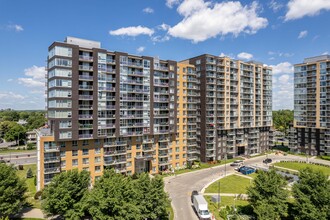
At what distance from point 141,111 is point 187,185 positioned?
27.0m

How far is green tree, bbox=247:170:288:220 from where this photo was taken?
39.4m

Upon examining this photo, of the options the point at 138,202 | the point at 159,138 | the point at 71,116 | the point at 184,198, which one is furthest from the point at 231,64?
the point at 138,202

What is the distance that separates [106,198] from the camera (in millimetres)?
36938

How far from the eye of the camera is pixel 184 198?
56.2 meters

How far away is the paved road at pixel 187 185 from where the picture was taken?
161 feet

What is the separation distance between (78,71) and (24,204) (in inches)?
1353

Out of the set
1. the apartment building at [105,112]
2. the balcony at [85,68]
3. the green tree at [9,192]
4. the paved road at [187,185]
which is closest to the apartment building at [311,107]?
the paved road at [187,185]

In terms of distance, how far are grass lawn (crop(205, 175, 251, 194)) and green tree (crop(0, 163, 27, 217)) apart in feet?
145

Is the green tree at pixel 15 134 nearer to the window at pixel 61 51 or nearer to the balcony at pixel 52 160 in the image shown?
the balcony at pixel 52 160

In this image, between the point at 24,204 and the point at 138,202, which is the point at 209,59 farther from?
the point at 24,204

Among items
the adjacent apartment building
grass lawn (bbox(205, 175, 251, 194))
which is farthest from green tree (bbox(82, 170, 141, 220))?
grass lawn (bbox(205, 175, 251, 194))

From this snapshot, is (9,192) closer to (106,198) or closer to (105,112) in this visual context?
(106,198)

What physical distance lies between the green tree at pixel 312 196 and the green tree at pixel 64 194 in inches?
1583

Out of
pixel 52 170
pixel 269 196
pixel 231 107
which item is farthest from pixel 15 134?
pixel 269 196
